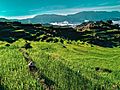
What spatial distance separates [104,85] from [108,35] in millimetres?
147654

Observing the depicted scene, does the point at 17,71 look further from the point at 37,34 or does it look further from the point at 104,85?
the point at 37,34

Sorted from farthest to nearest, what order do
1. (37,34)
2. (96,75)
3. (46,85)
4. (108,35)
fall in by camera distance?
(108,35) < (37,34) < (96,75) < (46,85)

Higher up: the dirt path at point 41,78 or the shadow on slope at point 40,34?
the dirt path at point 41,78

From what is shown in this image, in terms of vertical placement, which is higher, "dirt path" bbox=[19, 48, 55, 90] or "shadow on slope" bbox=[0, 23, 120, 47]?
"dirt path" bbox=[19, 48, 55, 90]

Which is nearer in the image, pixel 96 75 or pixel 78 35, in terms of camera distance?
pixel 96 75

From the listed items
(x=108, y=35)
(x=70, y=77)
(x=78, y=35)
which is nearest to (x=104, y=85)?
(x=70, y=77)

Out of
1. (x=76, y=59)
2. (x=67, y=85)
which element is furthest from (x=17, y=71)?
(x=76, y=59)

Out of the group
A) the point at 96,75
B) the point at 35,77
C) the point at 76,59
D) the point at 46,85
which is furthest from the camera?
the point at 76,59

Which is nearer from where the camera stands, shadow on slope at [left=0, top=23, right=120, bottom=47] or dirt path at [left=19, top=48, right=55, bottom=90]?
dirt path at [left=19, top=48, right=55, bottom=90]

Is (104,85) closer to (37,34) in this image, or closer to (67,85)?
(67,85)

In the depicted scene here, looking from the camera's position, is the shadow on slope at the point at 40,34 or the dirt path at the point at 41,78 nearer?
the dirt path at the point at 41,78

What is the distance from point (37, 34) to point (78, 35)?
36140mm

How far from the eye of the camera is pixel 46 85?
1796 inches

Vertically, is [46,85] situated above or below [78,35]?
above
